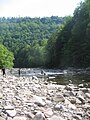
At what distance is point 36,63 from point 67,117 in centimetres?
14740

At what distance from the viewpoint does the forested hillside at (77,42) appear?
293 feet

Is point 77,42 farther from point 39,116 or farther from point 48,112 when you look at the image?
point 39,116

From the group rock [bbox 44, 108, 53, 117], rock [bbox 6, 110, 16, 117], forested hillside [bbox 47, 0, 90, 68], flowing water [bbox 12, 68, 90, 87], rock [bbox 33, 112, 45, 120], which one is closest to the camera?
rock [bbox 33, 112, 45, 120]

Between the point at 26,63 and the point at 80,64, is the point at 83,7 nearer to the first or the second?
the point at 80,64

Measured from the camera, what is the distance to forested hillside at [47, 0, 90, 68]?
89419mm

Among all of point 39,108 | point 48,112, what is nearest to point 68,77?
point 39,108

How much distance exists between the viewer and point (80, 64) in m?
92.8

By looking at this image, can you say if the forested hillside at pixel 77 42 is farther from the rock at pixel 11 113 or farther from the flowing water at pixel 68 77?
the rock at pixel 11 113

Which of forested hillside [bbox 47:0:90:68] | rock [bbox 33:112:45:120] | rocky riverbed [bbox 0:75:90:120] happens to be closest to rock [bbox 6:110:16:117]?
rocky riverbed [bbox 0:75:90:120]

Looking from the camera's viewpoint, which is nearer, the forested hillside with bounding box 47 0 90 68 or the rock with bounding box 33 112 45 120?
the rock with bounding box 33 112 45 120

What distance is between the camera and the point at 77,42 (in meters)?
96.1

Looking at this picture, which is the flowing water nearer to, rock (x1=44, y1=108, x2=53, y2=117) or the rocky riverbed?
the rocky riverbed

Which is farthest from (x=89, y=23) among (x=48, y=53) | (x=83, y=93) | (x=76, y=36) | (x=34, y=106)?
(x=34, y=106)

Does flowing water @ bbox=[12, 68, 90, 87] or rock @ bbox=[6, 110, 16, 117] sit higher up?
rock @ bbox=[6, 110, 16, 117]
